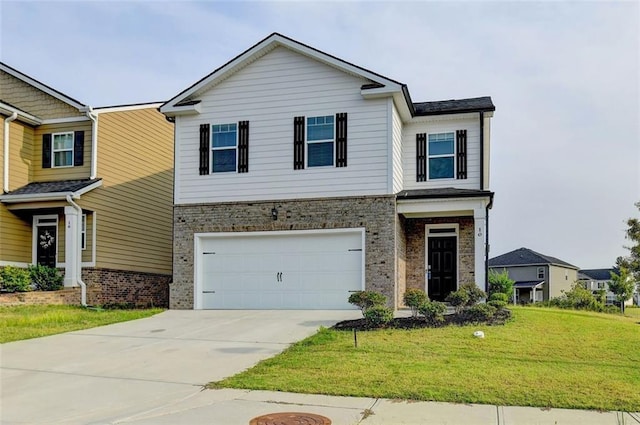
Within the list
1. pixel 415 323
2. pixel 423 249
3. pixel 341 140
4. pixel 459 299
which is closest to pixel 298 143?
pixel 341 140

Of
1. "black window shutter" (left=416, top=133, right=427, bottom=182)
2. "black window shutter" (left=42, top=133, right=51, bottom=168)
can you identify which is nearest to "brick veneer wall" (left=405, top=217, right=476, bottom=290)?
"black window shutter" (left=416, top=133, right=427, bottom=182)

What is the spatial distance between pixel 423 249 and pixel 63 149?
12923mm

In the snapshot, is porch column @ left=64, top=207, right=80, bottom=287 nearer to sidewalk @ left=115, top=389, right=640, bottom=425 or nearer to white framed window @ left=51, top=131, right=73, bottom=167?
white framed window @ left=51, top=131, right=73, bottom=167

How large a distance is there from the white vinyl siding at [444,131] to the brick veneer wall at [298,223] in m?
2.27

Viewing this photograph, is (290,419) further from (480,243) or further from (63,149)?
(63,149)

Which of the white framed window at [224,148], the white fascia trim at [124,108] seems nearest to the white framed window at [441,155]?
the white framed window at [224,148]

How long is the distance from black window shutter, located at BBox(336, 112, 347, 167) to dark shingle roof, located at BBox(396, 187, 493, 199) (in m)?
1.82

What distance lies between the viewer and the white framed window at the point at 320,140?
699 inches

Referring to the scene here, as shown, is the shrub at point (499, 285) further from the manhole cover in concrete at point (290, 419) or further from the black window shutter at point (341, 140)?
the manhole cover in concrete at point (290, 419)

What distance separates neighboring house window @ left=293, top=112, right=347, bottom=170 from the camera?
57.9 ft

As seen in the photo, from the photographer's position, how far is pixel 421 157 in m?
19.1

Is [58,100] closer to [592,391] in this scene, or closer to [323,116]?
[323,116]

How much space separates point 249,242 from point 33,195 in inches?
301

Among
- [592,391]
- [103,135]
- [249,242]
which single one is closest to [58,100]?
[103,135]
